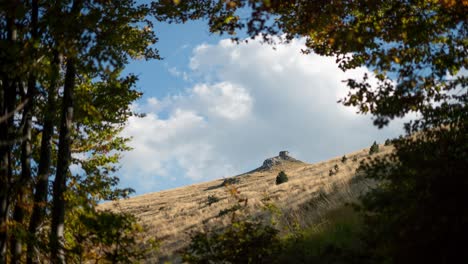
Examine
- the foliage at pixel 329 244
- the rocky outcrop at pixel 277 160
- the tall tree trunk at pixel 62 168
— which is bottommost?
the foliage at pixel 329 244

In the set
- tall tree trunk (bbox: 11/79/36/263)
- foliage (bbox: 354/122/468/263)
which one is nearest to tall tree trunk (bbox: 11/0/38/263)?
tall tree trunk (bbox: 11/79/36/263)

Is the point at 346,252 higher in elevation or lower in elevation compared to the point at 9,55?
lower

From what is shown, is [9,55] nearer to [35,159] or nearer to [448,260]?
[35,159]

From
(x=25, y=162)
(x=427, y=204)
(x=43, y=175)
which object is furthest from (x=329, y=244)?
(x=25, y=162)

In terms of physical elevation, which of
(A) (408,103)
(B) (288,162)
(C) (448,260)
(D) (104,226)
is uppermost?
(B) (288,162)

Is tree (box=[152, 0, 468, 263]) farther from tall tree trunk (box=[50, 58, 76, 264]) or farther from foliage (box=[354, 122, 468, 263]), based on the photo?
tall tree trunk (box=[50, 58, 76, 264])

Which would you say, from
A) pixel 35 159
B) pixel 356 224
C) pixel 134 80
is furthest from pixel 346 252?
pixel 35 159

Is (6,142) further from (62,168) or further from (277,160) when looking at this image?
(277,160)

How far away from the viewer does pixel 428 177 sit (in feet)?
19.5

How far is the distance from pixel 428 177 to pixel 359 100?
2.13 m

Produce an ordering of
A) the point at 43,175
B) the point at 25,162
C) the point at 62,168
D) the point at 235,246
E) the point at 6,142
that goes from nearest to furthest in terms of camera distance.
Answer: the point at 235,246 → the point at 6,142 → the point at 62,168 → the point at 25,162 → the point at 43,175

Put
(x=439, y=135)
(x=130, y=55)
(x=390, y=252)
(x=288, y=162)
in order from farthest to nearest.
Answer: (x=288, y=162) → (x=130, y=55) → (x=439, y=135) → (x=390, y=252)

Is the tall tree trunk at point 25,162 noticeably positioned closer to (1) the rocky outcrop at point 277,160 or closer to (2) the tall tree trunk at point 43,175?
(2) the tall tree trunk at point 43,175

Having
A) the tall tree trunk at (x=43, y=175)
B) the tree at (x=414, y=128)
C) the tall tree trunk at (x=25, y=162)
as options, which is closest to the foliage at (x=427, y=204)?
the tree at (x=414, y=128)
